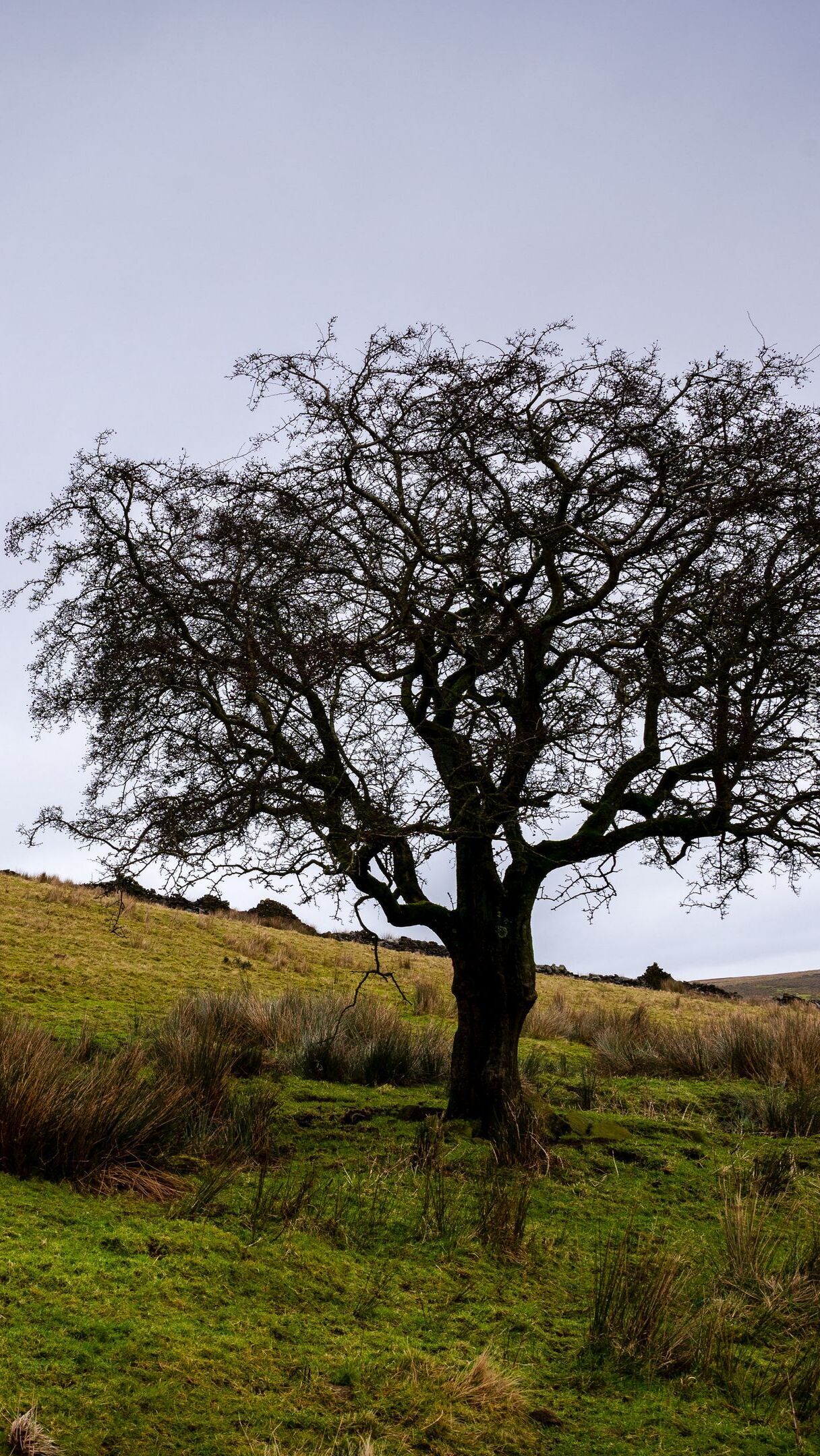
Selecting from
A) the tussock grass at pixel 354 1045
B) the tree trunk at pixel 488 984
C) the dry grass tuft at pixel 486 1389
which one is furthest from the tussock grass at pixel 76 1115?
the tussock grass at pixel 354 1045

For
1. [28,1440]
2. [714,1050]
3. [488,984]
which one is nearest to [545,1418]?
[28,1440]

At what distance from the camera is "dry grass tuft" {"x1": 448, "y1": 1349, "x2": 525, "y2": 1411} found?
189 inches

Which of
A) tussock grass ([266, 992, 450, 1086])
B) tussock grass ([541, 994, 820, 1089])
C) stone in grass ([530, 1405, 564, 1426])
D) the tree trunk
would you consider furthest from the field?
tussock grass ([541, 994, 820, 1089])

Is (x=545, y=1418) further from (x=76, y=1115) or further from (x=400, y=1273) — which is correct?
(x=76, y=1115)

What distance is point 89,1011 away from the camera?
13.6m

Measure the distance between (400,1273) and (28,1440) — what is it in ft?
9.29

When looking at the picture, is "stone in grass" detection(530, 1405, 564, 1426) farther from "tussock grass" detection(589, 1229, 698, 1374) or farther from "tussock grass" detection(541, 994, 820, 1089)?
"tussock grass" detection(541, 994, 820, 1089)

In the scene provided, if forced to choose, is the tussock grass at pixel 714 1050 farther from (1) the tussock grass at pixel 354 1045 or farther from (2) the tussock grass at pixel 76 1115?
(2) the tussock grass at pixel 76 1115

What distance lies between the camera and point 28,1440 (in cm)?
384

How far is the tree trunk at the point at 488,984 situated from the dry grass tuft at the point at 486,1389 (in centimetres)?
463

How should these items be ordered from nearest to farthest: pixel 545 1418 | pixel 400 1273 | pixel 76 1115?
pixel 545 1418 < pixel 400 1273 < pixel 76 1115

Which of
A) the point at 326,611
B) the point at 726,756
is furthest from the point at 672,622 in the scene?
the point at 326,611

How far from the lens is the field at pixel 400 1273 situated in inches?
179

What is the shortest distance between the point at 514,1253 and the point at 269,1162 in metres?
2.16
